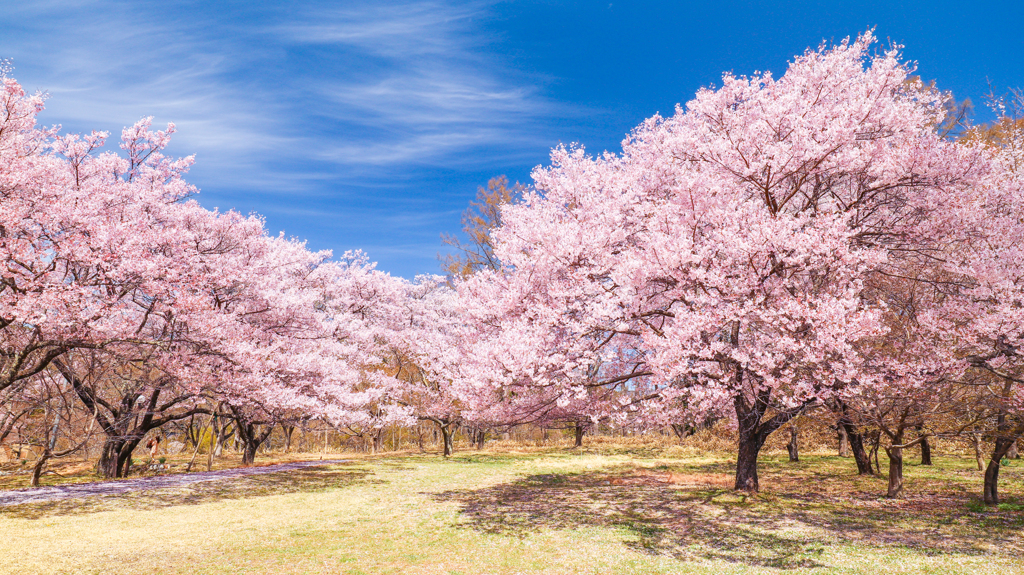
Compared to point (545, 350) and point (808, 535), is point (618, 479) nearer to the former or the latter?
point (545, 350)

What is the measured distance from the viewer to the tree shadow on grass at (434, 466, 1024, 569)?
989 cm

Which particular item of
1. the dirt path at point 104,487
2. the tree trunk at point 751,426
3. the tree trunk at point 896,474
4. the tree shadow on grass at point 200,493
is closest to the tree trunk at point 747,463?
the tree trunk at point 751,426

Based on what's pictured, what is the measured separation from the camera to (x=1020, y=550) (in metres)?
9.24

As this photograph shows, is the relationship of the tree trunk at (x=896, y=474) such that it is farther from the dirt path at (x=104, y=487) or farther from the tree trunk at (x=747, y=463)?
the dirt path at (x=104, y=487)

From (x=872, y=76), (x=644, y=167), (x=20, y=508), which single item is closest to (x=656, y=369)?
(x=644, y=167)

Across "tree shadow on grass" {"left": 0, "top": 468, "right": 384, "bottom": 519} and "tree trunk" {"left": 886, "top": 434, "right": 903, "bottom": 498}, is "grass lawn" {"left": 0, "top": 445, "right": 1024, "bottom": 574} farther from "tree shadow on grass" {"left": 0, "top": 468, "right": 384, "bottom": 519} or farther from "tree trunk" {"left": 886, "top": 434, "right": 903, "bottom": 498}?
"tree trunk" {"left": 886, "top": 434, "right": 903, "bottom": 498}

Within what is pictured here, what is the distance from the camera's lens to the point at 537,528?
39.7ft

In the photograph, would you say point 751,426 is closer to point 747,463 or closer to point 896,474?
point 747,463

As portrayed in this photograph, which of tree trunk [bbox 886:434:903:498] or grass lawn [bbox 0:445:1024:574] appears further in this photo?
tree trunk [bbox 886:434:903:498]

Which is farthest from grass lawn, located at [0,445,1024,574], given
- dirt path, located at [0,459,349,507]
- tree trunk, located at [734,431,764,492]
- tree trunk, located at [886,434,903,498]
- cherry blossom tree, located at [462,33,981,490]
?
cherry blossom tree, located at [462,33,981,490]

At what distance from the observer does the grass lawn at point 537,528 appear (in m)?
9.35

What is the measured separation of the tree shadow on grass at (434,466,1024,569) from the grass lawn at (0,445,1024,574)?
0.05 metres

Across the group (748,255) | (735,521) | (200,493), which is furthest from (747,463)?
(200,493)

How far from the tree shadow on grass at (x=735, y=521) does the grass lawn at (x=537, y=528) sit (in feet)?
0.17
